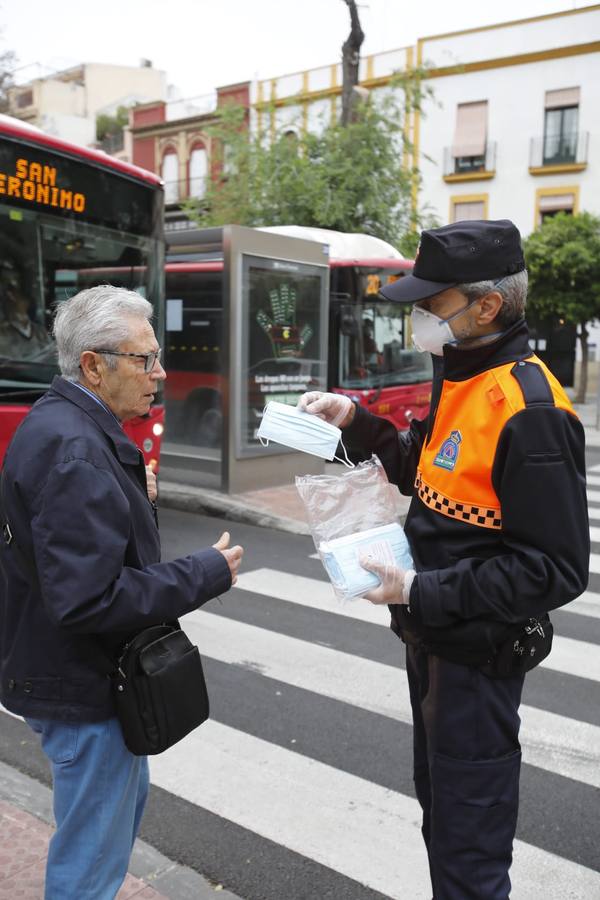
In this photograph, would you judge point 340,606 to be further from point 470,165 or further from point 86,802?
point 470,165

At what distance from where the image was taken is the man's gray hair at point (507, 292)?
6.36 feet

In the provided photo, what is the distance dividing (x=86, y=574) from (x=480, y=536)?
0.88 meters

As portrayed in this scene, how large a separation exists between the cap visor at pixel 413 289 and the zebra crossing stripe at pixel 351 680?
7.84ft

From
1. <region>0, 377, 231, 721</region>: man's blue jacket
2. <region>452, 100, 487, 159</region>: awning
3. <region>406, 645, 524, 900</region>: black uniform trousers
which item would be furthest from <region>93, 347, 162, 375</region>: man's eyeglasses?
<region>452, 100, 487, 159</region>: awning

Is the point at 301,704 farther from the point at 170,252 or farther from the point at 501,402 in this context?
the point at 170,252

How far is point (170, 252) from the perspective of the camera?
9.73 meters

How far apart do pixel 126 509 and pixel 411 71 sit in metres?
15.4

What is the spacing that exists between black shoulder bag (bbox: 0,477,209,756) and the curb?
18.9ft

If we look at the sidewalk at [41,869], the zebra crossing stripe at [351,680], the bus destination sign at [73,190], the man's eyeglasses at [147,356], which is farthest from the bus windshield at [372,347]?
the man's eyeglasses at [147,356]

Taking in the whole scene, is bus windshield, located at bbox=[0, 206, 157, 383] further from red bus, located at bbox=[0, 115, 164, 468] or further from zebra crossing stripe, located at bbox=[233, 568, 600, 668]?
zebra crossing stripe, located at bbox=[233, 568, 600, 668]

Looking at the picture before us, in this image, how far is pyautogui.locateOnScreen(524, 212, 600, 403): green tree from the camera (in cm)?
1989

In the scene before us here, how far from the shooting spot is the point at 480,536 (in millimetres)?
1895

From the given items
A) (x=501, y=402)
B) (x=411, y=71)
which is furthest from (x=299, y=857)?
(x=411, y=71)

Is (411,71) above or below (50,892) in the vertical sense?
above
